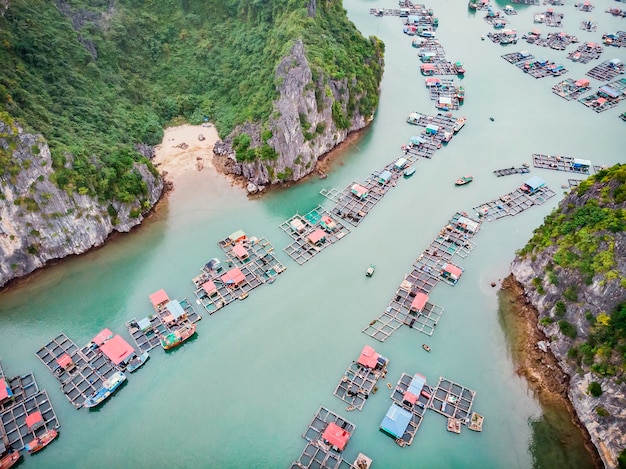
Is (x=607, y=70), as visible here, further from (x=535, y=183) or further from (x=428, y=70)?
(x=535, y=183)

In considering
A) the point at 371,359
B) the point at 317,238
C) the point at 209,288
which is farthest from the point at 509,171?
the point at 209,288

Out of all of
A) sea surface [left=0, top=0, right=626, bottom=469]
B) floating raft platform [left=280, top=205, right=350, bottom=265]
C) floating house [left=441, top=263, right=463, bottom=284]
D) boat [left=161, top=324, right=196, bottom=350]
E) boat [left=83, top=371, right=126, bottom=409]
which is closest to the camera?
sea surface [left=0, top=0, right=626, bottom=469]

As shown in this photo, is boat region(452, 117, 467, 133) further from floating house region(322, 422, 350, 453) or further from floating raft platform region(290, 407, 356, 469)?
floating house region(322, 422, 350, 453)

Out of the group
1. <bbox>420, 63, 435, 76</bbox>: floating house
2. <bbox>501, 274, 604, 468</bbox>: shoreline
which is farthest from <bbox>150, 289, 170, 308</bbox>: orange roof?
<bbox>420, 63, 435, 76</bbox>: floating house

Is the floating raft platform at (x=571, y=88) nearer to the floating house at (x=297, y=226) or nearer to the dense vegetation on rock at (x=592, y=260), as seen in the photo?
the dense vegetation on rock at (x=592, y=260)

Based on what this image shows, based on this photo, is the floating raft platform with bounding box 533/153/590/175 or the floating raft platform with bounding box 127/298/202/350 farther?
the floating raft platform with bounding box 533/153/590/175
